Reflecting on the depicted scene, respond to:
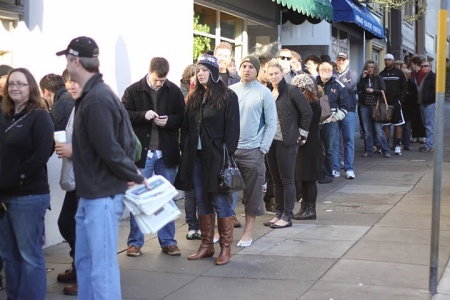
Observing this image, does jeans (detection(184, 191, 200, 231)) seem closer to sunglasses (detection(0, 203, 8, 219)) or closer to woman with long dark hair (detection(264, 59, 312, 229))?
woman with long dark hair (detection(264, 59, 312, 229))

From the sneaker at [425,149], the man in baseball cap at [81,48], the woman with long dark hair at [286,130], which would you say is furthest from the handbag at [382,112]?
the man in baseball cap at [81,48]

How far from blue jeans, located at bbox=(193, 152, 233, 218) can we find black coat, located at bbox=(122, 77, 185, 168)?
1.34ft

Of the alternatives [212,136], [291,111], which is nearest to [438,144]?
[212,136]

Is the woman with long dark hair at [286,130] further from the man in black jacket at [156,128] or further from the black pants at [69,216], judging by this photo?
the black pants at [69,216]

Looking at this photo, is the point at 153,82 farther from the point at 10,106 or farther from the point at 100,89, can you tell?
the point at 100,89

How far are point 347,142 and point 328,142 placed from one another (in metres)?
0.77

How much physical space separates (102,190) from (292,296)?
212cm

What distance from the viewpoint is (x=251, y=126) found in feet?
26.3

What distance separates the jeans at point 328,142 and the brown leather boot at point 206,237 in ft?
18.6

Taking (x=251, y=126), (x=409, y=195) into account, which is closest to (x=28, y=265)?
(x=251, y=126)

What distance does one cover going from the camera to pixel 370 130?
16.0 m

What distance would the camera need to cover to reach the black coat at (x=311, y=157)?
31.2 ft

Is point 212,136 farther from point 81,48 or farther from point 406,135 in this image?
point 406,135

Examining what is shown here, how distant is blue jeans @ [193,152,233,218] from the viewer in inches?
288
